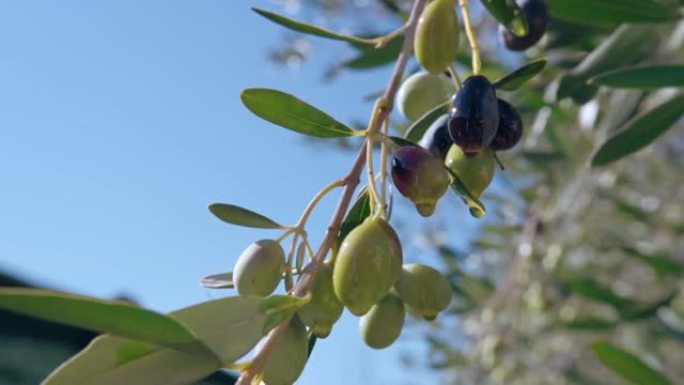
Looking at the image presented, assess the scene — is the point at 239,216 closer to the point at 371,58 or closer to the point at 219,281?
the point at 219,281

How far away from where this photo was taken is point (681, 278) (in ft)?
5.17

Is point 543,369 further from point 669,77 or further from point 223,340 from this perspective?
point 223,340

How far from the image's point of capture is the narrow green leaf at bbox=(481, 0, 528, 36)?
797 mm

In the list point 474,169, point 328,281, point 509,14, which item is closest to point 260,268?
point 328,281

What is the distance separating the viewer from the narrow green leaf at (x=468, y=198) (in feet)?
2.15

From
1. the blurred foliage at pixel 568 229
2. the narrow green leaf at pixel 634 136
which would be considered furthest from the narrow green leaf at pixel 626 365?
the narrow green leaf at pixel 634 136

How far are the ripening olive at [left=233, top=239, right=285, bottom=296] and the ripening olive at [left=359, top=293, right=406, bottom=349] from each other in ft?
0.28

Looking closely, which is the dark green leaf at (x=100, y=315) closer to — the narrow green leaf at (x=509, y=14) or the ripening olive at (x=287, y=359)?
the ripening olive at (x=287, y=359)

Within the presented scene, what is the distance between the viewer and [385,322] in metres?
A: 0.70

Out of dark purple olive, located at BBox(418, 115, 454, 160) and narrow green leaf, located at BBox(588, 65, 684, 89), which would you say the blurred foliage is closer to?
narrow green leaf, located at BBox(588, 65, 684, 89)

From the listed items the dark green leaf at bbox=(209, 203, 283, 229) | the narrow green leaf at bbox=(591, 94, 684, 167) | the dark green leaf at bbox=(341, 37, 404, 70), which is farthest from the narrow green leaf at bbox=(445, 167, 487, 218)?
the dark green leaf at bbox=(341, 37, 404, 70)

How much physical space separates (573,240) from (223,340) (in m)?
1.32

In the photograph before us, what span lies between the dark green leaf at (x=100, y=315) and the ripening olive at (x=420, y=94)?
1.05 ft

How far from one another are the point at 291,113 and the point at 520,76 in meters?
0.15
